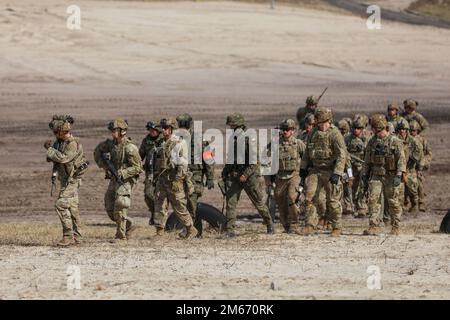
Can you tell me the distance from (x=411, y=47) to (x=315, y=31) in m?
4.67

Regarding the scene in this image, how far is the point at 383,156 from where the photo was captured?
64.2 ft

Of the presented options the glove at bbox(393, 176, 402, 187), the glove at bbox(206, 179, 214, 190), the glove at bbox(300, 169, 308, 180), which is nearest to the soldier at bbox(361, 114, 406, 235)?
the glove at bbox(393, 176, 402, 187)

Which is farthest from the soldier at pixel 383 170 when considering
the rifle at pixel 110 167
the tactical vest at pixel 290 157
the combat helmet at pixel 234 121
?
the rifle at pixel 110 167

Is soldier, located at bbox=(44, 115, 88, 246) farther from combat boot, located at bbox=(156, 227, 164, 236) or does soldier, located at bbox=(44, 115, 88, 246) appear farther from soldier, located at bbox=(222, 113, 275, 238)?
soldier, located at bbox=(222, 113, 275, 238)

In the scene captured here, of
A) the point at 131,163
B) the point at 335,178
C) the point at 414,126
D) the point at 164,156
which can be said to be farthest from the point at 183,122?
the point at 414,126

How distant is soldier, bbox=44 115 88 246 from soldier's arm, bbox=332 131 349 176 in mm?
3780

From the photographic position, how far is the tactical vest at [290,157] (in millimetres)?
20250

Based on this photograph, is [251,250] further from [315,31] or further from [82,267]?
[315,31]

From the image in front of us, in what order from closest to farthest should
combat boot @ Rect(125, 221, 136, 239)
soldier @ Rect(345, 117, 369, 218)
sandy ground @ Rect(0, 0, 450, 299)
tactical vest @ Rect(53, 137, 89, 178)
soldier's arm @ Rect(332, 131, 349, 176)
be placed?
1. sandy ground @ Rect(0, 0, 450, 299)
2. tactical vest @ Rect(53, 137, 89, 178)
3. soldier's arm @ Rect(332, 131, 349, 176)
4. combat boot @ Rect(125, 221, 136, 239)
5. soldier @ Rect(345, 117, 369, 218)

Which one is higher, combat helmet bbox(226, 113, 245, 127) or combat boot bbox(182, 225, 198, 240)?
combat helmet bbox(226, 113, 245, 127)

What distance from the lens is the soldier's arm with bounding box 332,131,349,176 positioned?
1934cm

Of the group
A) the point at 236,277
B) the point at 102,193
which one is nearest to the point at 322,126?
the point at 236,277

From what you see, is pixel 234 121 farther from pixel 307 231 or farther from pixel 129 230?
pixel 129 230

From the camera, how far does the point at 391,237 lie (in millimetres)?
19375
